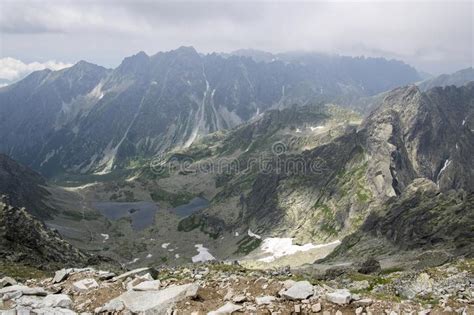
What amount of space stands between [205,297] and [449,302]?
49.6 feet

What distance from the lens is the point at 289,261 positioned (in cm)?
18125

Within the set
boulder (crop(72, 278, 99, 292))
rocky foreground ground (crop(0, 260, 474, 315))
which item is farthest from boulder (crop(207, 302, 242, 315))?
boulder (crop(72, 278, 99, 292))

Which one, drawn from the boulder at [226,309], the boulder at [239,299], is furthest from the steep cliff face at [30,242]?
the boulder at [226,309]

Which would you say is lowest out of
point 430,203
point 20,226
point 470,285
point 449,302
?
point 430,203

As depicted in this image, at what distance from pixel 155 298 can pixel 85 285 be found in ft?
24.1

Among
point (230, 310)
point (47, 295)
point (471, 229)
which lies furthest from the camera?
point (471, 229)

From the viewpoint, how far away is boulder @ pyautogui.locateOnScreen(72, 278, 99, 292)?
97.9 feet

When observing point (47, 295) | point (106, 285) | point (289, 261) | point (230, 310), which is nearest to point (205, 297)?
point (230, 310)

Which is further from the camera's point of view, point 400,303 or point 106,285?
point 106,285

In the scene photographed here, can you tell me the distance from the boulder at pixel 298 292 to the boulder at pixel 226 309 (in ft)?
9.67

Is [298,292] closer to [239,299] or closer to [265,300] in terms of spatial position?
[265,300]

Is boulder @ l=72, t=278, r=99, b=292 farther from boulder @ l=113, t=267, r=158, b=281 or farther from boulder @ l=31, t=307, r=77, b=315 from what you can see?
boulder @ l=31, t=307, r=77, b=315

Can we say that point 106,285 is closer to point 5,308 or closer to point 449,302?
point 5,308

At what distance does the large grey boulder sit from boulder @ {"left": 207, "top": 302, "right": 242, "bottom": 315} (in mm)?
2322
